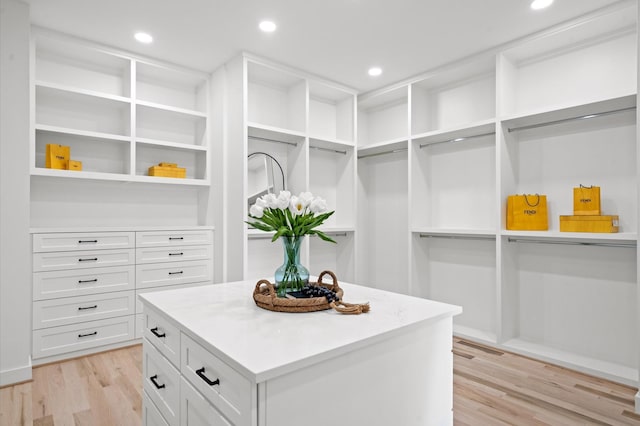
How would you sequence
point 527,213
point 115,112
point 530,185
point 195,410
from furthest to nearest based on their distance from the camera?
point 115,112 → point 530,185 → point 527,213 → point 195,410

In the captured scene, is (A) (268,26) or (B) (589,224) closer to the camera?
(B) (589,224)

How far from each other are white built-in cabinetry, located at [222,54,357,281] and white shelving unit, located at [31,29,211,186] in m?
0.51

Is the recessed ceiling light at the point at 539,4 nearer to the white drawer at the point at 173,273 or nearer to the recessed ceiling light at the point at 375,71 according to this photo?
the recessed ceiling light at the point at 375,71

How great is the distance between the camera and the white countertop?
1.00 metres

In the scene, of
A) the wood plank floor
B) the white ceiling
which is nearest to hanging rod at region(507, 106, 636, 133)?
the white ceiling

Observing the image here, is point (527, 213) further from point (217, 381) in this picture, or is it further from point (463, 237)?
point (217, 381)

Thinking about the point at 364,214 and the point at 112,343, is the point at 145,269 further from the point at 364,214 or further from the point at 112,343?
the point at 364,214

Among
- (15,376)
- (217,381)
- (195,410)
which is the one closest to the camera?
(217,381)

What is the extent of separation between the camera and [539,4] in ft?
8.41

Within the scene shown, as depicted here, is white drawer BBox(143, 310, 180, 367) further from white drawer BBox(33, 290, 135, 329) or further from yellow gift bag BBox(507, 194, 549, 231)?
yellow gift bag BBox(507, 194, 549, 231)

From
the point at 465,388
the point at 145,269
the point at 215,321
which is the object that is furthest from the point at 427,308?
the point at 145,269

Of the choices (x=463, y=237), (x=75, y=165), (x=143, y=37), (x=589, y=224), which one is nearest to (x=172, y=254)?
(x=75, y=165)

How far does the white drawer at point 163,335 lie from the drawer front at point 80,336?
5.94ft

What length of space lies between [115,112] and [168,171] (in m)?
0.72
